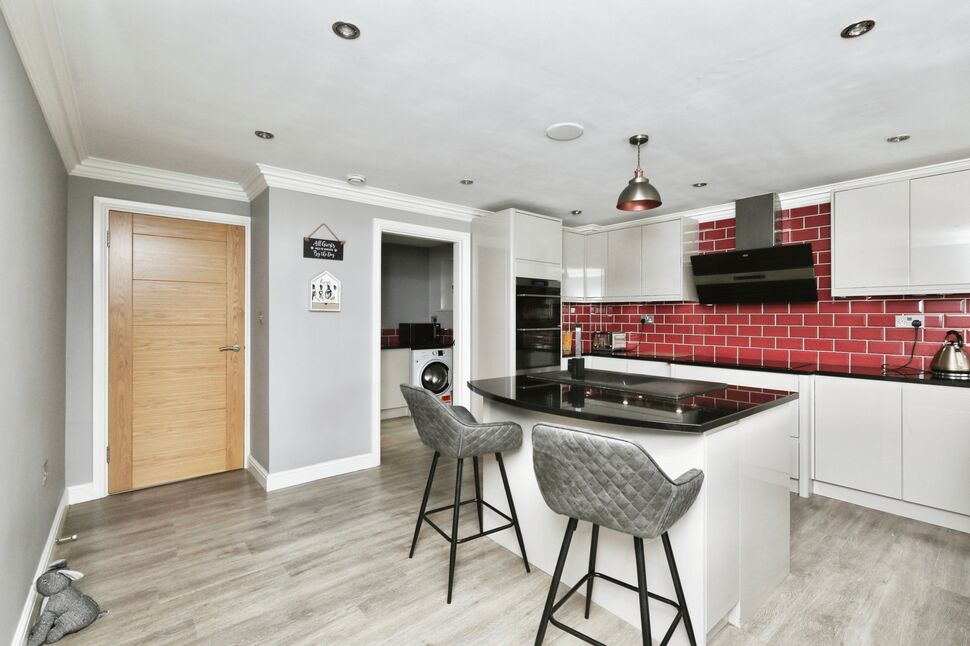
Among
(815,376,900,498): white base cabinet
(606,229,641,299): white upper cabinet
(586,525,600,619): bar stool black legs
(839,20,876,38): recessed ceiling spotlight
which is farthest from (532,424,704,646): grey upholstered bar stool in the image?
(606,229,641,299): white upper cabinet

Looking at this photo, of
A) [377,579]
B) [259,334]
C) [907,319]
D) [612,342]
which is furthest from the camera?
[612,342]

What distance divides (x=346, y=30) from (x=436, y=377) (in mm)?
4488

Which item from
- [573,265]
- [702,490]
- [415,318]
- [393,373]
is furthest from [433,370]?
[702,490]

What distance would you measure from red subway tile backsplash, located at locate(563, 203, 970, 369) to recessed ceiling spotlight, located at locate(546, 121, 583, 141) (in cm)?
244

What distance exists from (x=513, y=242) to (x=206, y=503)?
3.06m

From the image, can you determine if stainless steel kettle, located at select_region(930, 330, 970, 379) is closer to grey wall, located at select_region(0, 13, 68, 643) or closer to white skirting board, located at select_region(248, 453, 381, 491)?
white skirting board, located at select_region(248, 453, 381, 491)

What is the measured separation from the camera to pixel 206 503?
3182mm

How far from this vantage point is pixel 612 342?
508cm

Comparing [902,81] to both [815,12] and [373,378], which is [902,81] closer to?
[815,12]

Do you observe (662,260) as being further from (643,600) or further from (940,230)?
(643,600)

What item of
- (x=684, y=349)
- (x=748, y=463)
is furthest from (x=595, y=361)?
(x=748, y=463)

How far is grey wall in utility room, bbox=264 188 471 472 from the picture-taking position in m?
3.43

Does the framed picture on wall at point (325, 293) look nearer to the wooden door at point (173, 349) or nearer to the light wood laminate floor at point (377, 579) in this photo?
the wooden door at point (173, 349)

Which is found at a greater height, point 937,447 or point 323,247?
point 323,247
